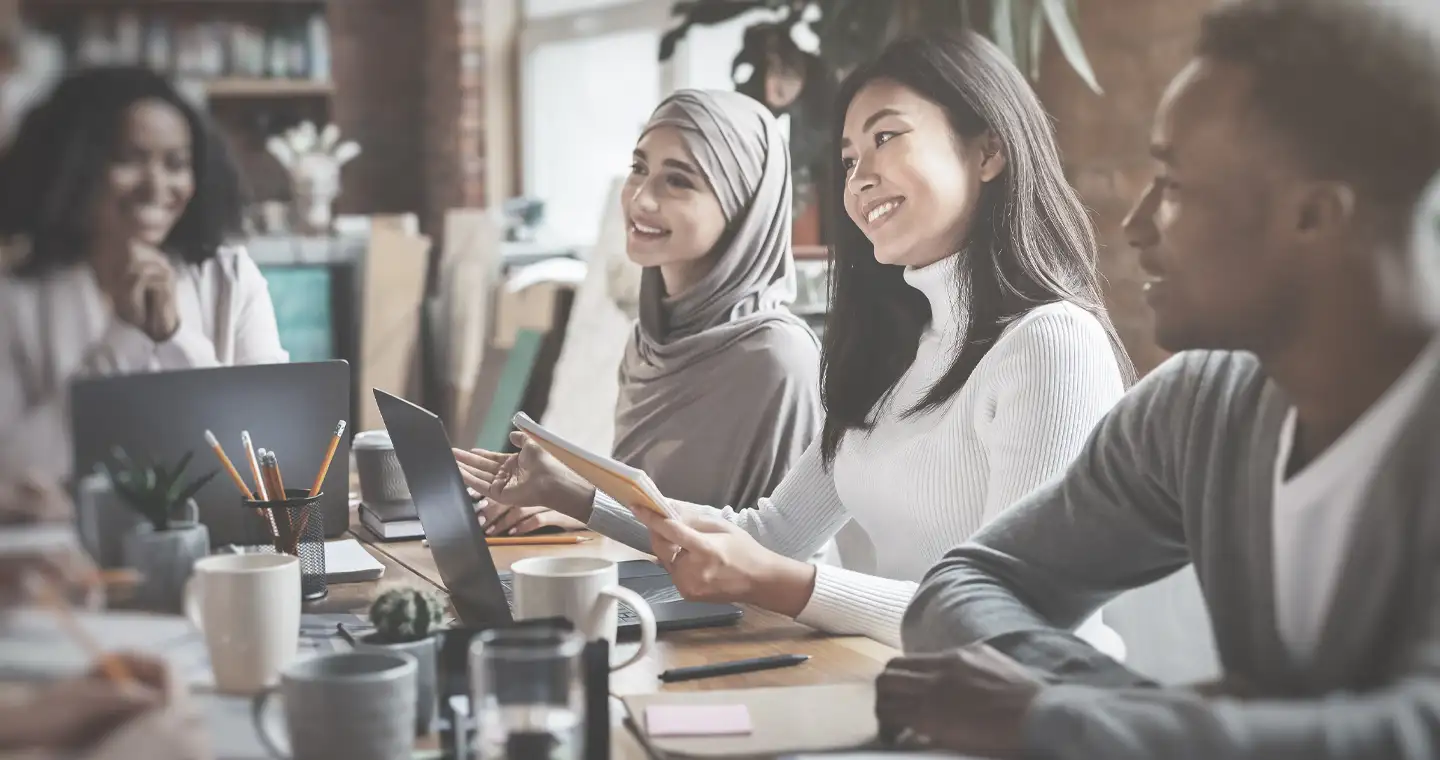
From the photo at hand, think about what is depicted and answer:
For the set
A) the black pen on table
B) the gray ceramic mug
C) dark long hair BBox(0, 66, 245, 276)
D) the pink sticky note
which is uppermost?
dark long hair BBox(0, 66, 245, 276)

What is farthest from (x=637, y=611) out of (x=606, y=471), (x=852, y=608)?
(x=852, y=608)

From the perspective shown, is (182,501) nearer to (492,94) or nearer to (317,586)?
(317,586)

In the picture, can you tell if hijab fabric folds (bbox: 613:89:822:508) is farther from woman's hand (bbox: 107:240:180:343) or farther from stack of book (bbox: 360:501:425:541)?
woman's hand (bbox: 107:240:180:343)

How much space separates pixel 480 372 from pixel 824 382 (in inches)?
60.7

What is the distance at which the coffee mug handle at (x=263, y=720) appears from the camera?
0.85 meters

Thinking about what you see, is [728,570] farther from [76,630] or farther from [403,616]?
[76,630]

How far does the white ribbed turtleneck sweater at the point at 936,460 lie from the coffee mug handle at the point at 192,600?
52cm

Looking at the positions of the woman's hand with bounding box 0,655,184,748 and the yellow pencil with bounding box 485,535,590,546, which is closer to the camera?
the woman's hand with bounding box 0,655,184,748

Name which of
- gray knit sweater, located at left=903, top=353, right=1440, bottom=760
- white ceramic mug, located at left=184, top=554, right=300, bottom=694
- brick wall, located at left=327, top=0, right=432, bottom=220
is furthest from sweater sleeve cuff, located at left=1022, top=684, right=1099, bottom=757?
brick wall, located at left=327, top=0, right=432, bottom=220

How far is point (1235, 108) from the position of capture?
0.81 meters

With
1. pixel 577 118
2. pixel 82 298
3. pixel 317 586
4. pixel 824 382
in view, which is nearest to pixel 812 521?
pixel 824 382

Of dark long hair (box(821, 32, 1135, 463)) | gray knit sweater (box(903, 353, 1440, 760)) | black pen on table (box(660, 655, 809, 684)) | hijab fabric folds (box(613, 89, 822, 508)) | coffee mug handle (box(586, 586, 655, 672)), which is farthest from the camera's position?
hijab fabric folds (box(613, 89, 822, 508))

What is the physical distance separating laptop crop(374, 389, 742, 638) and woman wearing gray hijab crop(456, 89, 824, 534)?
59 cm

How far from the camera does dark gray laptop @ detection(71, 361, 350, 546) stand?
900 millimetres
